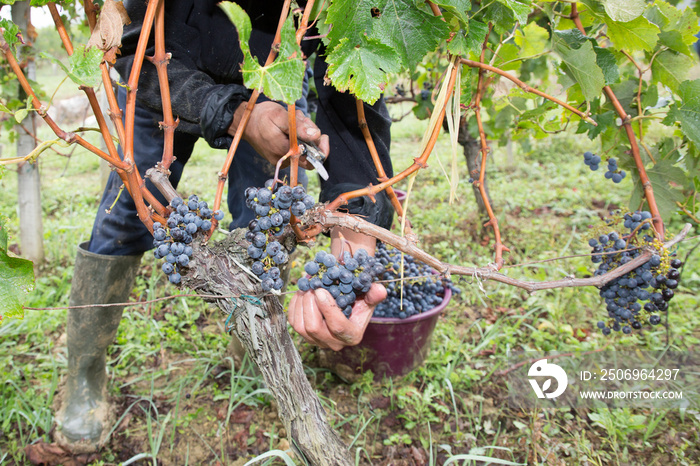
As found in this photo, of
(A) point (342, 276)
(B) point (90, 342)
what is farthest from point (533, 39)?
(B) point (90, 342)

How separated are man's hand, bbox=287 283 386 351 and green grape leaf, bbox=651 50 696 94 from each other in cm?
122

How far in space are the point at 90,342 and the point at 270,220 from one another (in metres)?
1.43

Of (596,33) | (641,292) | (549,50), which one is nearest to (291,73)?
(549,50)

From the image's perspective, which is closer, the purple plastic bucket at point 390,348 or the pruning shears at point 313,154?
the pruning shears at point 313,154

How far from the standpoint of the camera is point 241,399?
2041mm

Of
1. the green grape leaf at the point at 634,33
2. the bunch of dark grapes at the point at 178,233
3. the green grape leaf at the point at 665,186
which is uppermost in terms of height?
the green grape leaf at the point at 634,33

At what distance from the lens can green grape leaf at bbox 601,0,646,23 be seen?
1146 millimetres

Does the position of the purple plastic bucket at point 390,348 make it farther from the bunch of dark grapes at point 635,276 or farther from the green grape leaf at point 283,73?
the green grape leaf at point 283,73

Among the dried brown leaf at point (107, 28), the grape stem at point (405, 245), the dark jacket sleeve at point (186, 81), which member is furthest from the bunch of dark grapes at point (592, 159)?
the dried brown leaf at point (107, 28)

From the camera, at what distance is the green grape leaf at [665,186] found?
1.65 meters

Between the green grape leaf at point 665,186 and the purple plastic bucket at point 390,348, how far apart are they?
0.96m

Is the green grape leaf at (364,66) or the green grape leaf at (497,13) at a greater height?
the green grape leaf at (497,13)

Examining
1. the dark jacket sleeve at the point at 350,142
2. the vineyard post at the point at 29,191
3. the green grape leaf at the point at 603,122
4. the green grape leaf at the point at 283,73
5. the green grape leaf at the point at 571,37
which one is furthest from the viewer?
the vineyard post at the point at 29,191

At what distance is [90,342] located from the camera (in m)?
2.00
